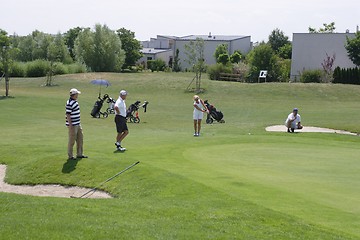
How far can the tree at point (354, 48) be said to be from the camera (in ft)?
262

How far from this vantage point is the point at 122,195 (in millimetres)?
13523

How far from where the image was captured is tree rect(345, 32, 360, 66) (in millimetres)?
79750

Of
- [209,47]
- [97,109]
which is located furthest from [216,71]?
[209,47]

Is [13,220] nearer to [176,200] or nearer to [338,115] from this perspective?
[176,200]

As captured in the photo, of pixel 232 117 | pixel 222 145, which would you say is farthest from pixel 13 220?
pixel 232 117

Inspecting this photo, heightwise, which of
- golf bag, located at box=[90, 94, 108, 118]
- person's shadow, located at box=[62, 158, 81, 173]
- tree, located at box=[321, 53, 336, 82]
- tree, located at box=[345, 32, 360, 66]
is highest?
tree, located at box=[345, 32, 360, 66]

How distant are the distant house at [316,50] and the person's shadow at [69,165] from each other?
7122 cm

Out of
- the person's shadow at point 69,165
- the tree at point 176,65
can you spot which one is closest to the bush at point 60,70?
the tree at point 176,65

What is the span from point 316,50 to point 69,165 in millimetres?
76039

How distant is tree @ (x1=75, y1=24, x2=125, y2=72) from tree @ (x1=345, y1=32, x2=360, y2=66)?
38259 millimetres

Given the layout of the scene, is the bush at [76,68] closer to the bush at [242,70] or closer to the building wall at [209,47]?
the bush at [242,70]

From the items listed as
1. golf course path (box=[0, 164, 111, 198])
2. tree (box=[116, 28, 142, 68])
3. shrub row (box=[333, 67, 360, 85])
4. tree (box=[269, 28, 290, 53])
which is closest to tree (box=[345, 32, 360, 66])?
shrub row (box=[333, 67, 360, 85])

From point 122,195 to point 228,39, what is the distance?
129m

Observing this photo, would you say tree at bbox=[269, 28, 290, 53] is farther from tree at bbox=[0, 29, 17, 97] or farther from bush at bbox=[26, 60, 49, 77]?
tree at bbox=[0, 29, 17, 97]
